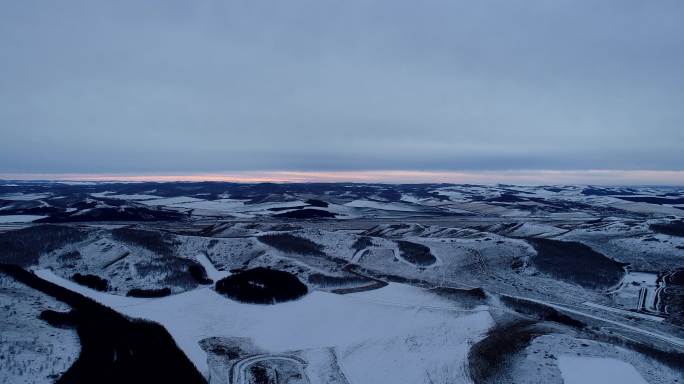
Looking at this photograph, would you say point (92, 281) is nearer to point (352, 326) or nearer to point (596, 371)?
point (352, 326)

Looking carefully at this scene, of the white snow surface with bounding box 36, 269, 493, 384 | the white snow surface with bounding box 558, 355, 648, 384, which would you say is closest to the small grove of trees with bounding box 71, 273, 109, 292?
the white snow surface with bounding box 36, 269, 493, 384

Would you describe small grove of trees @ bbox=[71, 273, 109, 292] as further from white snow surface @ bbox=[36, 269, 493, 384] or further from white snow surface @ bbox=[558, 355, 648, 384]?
white snow surface @ bbox=[558, 355, 648, 384]

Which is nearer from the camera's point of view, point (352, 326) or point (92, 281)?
point (352, 326)

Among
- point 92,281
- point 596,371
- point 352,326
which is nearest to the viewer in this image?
point 596,371

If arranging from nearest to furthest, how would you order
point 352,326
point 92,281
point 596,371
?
1. point 596,371
2. point 352,326
3. point 92,281

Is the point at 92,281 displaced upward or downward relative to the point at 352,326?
upward

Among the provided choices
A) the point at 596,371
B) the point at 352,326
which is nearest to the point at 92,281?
the point at 352,326
